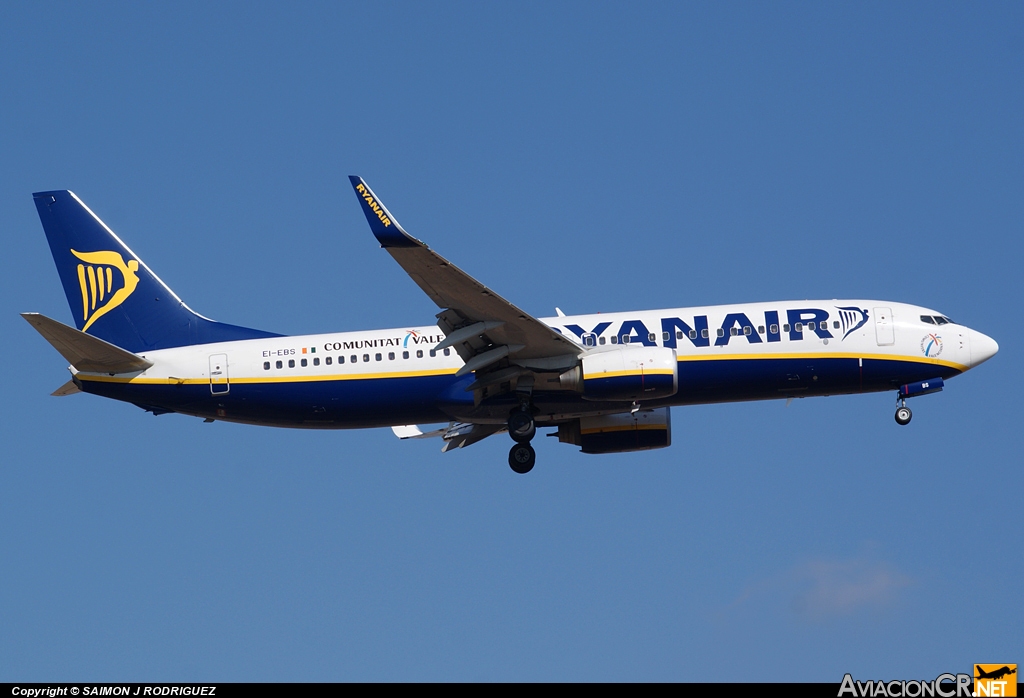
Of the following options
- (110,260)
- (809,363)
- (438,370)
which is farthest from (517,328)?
(110,260)

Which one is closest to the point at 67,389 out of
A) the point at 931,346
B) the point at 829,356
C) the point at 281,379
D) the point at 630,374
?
the point at 281,379

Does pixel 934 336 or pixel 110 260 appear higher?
pixel 110 260

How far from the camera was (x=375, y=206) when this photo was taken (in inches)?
1316

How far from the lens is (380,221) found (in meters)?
33.6

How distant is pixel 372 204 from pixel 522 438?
37.9 feet

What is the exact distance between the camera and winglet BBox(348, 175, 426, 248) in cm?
3316

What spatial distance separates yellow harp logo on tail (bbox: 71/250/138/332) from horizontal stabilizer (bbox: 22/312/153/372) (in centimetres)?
279

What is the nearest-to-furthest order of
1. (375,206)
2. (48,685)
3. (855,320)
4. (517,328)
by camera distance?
(48,685) < (375,206) < (517,328) < (855,320)

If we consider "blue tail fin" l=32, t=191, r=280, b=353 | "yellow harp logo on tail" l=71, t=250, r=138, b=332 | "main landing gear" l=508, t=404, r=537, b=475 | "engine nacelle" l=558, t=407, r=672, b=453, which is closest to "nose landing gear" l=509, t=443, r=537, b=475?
"main landing gear" l=508, t=404, r=537, b=475

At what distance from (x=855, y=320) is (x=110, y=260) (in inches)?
992

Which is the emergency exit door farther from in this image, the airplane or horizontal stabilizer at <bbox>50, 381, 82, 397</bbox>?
horizontal stabilizer at <bbox>50, 381, 82, 397</bbox>

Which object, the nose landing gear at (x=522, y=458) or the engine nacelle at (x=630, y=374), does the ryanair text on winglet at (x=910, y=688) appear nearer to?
the engine nacelle at (x=630, y=374)

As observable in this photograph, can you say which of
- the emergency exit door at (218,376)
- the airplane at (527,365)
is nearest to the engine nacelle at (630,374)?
the airplane at (527,365)

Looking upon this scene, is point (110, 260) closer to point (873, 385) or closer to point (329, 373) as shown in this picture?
point (329, 373)
